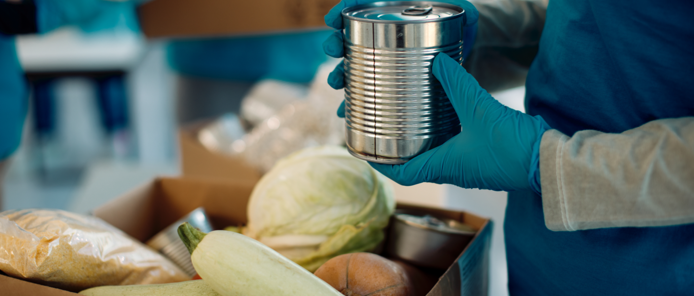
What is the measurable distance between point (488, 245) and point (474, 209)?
0.35m

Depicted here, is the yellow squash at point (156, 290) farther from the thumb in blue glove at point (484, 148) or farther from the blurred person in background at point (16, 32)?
the blurred person in background at point (16, 32)

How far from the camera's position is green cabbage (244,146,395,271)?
93 cm

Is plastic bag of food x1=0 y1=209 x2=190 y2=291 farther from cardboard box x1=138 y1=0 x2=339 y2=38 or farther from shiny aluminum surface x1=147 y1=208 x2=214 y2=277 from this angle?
cardboard box x1=138 y1=0 x2=339 y2=38

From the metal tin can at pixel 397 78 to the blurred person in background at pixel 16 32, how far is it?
5.54 feet

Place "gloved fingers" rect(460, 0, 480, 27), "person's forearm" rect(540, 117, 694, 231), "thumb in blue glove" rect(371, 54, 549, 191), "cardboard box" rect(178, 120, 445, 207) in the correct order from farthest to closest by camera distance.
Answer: "cardboard box" rect(178, 120, 445, 207) < "gloved fingers" rect(460, 0, 480, 27) < "thumb in blue glove" rect(371, 54, 549, 191) < "person's forearm" rect(540, 117, 694, 231)

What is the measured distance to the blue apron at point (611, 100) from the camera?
655 millimetres

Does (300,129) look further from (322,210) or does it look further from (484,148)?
(484,148)

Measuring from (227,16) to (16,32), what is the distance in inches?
31.1

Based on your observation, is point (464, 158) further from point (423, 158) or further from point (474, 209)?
point (474, 209)

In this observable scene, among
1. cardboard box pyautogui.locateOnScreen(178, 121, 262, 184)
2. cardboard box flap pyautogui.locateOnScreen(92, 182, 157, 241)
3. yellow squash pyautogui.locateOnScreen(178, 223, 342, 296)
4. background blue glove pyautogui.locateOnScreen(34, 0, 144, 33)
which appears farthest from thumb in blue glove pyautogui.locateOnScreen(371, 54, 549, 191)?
background blue glove pyautogui.locateOnScreen(34, 0, 144, 33)

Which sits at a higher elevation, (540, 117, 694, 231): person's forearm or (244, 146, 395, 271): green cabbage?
(540, 117, 694, 231): person's forearm

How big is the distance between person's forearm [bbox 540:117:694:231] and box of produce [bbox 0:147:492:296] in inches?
8.4

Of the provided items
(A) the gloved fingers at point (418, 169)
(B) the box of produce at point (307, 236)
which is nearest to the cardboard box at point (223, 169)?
(B) the box of produce at point (307, 236)

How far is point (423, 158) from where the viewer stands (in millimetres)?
682
